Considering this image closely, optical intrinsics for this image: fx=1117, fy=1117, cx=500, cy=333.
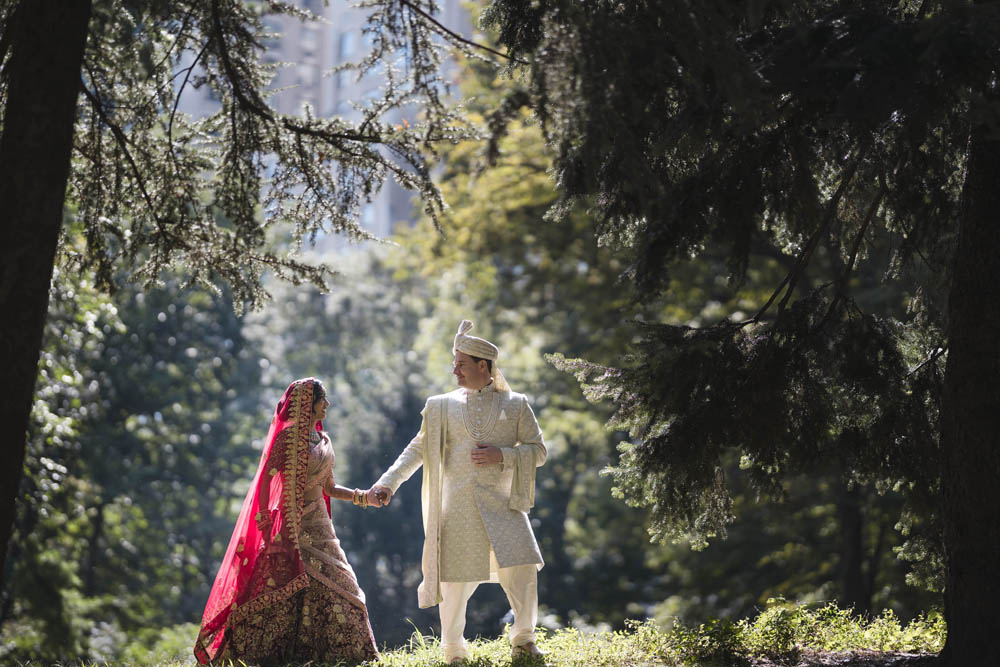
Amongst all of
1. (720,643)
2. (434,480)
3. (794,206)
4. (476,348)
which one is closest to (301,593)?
(434,480)

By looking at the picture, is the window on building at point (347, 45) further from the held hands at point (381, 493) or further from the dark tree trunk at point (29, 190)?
the dark tree trunk at point (29, 190)

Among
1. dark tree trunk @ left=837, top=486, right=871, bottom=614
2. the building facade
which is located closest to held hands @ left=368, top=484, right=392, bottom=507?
dark tree trunk @ left=837, top=486, right=871, bottom=614

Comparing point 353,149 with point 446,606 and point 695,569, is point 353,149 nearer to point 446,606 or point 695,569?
point 446,606

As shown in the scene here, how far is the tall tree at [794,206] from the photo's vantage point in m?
5.10

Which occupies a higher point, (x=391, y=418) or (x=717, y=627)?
(x=391, y=418)

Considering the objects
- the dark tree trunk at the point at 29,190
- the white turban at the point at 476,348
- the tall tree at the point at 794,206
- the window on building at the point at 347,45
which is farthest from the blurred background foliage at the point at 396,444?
the window on building at the point at 347,45

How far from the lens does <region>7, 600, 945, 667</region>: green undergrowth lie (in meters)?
7.23

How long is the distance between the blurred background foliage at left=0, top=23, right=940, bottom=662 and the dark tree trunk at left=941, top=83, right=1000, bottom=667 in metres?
1.12

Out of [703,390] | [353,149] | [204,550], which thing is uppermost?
[353,149]

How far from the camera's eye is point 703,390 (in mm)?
6531

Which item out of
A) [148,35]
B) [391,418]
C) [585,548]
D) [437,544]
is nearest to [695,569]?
[585,548]

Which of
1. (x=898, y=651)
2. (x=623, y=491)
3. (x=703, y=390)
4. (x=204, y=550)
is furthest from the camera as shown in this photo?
(x=204, y=550)

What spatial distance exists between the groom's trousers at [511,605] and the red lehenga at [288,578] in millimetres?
518

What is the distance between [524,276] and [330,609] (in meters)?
11.4
